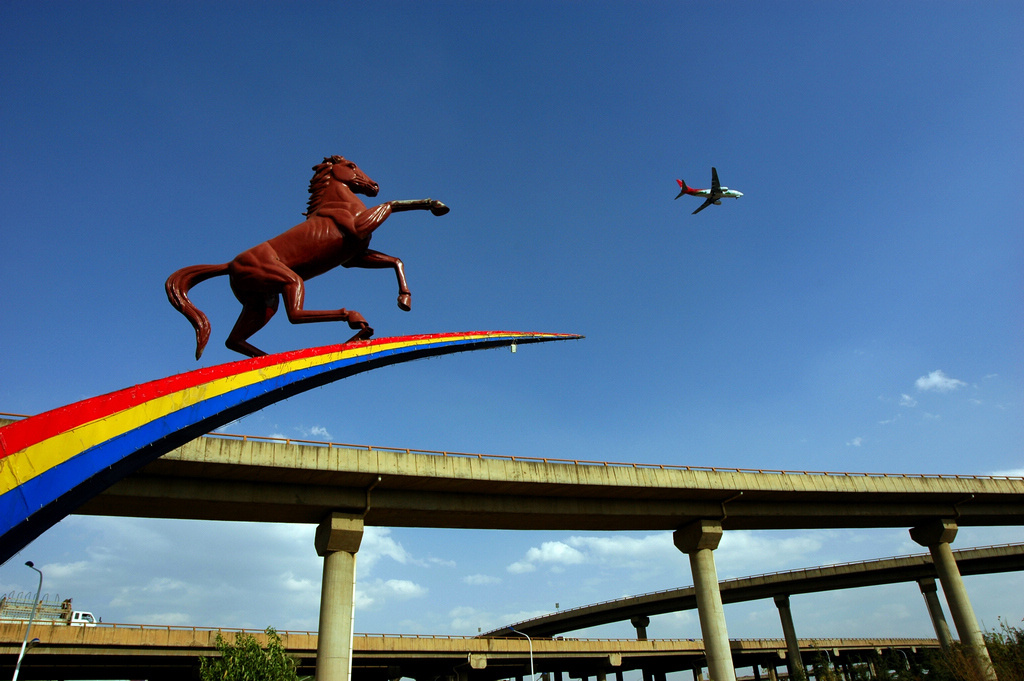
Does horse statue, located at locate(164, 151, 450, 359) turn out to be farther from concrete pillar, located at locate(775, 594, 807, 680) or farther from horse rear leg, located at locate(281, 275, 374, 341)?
concrete pillar, located at locate(775, 594, 807, 680)

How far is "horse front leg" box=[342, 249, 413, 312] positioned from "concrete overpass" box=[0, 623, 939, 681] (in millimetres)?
33665

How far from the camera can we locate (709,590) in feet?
126

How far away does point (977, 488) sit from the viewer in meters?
46.6

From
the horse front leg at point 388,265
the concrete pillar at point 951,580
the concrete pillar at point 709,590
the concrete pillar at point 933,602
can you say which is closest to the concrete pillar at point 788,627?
the concrete pillar at point 933,602

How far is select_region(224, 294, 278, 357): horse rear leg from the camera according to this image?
1435cm

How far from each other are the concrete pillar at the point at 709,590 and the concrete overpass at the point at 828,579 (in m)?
30.1

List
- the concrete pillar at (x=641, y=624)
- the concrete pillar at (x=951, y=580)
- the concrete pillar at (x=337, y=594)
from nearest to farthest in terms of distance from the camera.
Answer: the concrete pillar at (x=337, y=594)
the concrete pillar at (x=951, y=580)
the concrete pillar at (x=641, y=624)

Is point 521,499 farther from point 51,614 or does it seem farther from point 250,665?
point 51,614

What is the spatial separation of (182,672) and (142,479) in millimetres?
27291

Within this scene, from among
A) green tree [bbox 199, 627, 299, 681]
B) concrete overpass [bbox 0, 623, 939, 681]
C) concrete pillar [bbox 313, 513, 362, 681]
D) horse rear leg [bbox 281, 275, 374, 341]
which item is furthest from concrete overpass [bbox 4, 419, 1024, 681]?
horse rear leg [bbox 281, 275, 374, 341]

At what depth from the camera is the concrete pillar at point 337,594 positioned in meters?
28.4

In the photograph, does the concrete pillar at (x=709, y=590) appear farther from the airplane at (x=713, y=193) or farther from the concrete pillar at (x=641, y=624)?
the concrete pillar at (x=641, y=624)

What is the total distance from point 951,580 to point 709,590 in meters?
21.6

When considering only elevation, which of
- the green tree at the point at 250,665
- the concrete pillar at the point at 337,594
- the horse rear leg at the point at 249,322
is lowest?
the green tree at the point at 250,665
